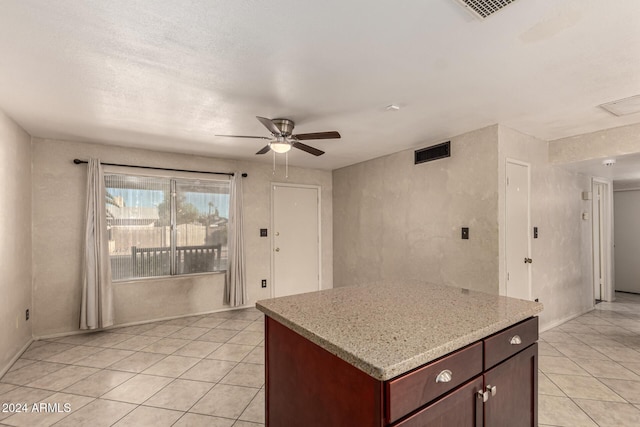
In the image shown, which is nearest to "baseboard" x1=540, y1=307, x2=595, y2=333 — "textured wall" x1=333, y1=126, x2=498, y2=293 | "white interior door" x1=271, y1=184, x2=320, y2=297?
"textured wall" x1=333, y1=126, x2=498, y2=293

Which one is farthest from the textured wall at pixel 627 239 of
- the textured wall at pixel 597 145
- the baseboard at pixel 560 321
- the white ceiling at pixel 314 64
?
the white ceiling at pixel 314 64

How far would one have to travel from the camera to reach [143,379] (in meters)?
2.55

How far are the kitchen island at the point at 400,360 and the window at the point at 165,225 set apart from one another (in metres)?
3.05

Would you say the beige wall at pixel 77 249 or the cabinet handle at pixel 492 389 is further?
the beige wall at pixel 77 249

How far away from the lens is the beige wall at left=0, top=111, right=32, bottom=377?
2627 millimetres

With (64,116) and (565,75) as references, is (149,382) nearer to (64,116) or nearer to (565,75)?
(64,116)

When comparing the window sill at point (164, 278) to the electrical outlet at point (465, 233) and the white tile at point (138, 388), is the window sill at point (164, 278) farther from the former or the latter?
the electrical outlet at point (465, 233)

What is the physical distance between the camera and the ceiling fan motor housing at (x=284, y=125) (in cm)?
283

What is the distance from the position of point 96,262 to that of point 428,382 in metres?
3.92

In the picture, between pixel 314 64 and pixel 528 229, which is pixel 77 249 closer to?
pixel 314 64

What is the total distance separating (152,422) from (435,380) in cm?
194

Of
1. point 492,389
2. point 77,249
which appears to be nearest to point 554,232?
point 492,389

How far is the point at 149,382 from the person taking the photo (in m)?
2.51

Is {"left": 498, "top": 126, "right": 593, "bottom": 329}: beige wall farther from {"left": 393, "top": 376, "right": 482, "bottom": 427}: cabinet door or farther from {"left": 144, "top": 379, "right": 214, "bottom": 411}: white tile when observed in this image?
{"left": 144, "top": 379, "right": 214, "bottom": 411}: white tile
